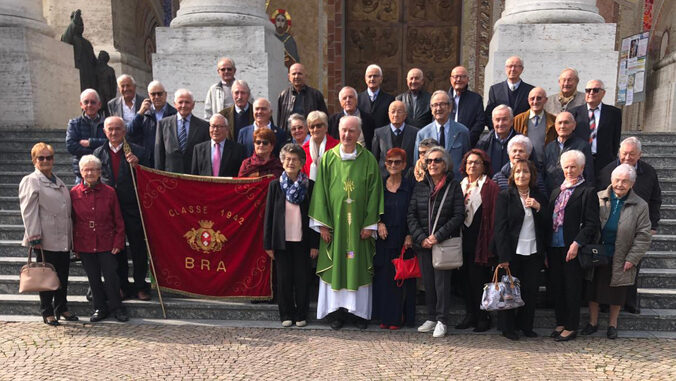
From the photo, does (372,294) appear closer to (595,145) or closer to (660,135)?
(595,145)

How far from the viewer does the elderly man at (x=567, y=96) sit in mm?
5684

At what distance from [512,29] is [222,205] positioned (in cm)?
522

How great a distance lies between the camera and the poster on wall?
39.0 ft

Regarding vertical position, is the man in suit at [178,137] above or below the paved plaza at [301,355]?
above

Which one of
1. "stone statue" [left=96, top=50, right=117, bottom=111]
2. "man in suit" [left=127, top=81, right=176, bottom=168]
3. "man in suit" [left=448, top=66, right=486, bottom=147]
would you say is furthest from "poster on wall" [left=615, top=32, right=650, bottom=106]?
"stone statue" [left=96, top=50, right=117, bottom=111]

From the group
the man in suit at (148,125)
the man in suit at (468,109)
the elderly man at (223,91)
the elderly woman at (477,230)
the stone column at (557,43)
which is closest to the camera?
the elderly woman at (477,230)

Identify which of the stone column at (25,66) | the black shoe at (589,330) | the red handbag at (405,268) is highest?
the stone column at (25,66)

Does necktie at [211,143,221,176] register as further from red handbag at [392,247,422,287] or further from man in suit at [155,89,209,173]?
red handbag at [392,247,422,287]

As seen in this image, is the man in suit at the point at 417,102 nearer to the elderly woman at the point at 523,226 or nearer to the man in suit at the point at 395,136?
the man in suit at the point at 395,136

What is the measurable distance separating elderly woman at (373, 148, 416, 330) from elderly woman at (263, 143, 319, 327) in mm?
677

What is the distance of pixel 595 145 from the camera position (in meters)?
5.72

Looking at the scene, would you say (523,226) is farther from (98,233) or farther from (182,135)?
(98,233)

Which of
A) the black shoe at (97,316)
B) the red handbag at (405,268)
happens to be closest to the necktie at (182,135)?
the black shoe at (97,316)

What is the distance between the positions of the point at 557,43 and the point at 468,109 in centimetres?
271
